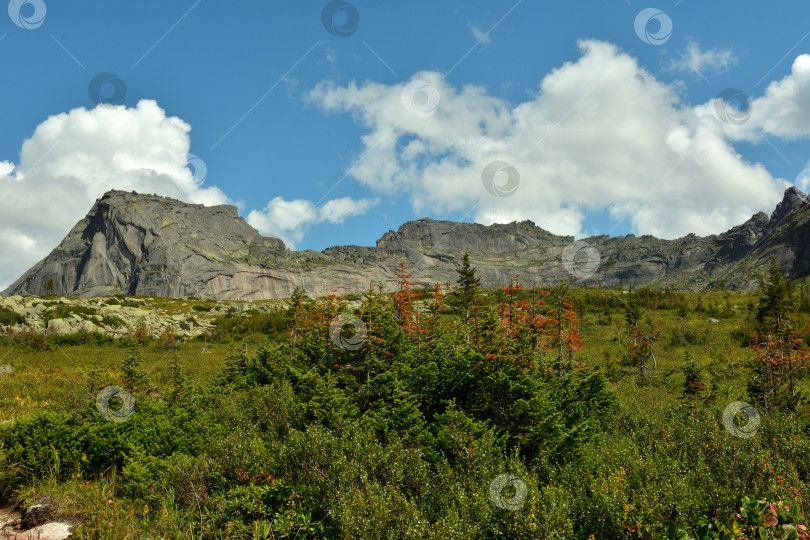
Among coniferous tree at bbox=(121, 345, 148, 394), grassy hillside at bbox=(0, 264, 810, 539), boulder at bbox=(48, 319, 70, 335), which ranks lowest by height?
grassy hillside at bbox=(0, 264, 810, 539)

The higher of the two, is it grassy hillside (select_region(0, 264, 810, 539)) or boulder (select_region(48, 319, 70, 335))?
boulder (select_region(48, 319, 70, 335))

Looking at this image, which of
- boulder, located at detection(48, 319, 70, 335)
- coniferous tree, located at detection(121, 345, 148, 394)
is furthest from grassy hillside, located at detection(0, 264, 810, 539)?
boulder, located at detection(48, 319, 70, 335)

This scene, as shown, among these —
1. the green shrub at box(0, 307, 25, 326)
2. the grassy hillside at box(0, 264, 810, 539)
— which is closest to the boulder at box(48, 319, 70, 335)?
the green shrub at box(0, 307, 25, 326)

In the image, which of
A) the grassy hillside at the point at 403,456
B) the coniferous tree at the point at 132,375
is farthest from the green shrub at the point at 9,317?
the coniferous tree at the point at 132,375

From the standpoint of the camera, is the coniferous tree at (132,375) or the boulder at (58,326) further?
the boulder at (58,326)

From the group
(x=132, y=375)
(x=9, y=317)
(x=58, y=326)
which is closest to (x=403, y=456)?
(x=132, y=375)

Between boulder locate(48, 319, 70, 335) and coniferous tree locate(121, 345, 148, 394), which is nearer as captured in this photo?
coniferous tree locate(121, 345, 148, 394)

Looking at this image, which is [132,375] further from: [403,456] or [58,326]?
[58,326]

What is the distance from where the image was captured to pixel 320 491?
608cm

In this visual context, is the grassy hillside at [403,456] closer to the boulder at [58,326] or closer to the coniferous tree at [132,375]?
the coniferous tree at [132,375]

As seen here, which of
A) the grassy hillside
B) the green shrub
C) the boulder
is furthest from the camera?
the boulder

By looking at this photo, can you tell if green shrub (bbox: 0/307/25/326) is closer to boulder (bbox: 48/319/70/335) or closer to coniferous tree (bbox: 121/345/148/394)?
boulder (bbox: 48/319/70/335)

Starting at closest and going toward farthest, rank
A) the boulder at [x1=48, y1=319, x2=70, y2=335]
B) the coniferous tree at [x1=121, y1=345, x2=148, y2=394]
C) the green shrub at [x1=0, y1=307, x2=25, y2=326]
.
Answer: the coniferous tree at [x1=121, y1=345, x2=148, y2=394], the green shrub at [x1=0, y1=307, x2=25, y2=326], the boulder at [x1=48, y1=319, x2=70, y2=335]

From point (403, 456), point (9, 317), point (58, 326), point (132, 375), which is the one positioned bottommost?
point (403, 456)
